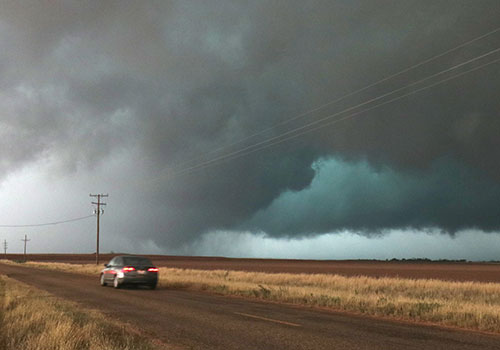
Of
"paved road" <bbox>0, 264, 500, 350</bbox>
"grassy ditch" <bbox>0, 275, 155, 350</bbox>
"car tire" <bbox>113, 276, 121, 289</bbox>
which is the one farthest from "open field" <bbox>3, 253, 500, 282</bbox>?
"grassy ditch" <bbox>0, 275, 155, 350</bbox>

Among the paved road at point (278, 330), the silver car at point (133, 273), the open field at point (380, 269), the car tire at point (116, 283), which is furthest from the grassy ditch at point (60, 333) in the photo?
the open field at point (380, 269)

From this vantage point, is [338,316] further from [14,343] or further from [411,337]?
[14,343]

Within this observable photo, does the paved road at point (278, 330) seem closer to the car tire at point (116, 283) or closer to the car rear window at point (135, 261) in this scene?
the car tire at point (116, 283)

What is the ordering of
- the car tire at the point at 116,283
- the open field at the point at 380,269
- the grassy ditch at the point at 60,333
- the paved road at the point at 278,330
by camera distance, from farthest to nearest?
1. the open field at the point at 380,269
2. the car tire at the point at 116,283
3. the paved road at the point at 278,330
4. the grassy ditch at the point at 60,333

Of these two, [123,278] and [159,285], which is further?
[159,285]

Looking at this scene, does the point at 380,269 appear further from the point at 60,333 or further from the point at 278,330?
the point at 60,333

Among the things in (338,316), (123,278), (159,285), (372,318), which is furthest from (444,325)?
(159,285)

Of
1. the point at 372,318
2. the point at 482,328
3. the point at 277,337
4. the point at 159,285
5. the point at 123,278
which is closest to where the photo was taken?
the point at 277,337

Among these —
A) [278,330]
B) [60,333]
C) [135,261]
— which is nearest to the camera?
[60,333]

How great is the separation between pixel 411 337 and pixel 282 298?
1010cm

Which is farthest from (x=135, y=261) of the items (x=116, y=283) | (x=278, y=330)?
(x=278, y=330)

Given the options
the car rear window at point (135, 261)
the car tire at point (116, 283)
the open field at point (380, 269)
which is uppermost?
the car rear window at point (135, 261)

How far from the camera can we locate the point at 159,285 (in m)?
28.7

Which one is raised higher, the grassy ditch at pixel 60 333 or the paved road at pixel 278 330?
the grassy ditch at pixel 60 333
